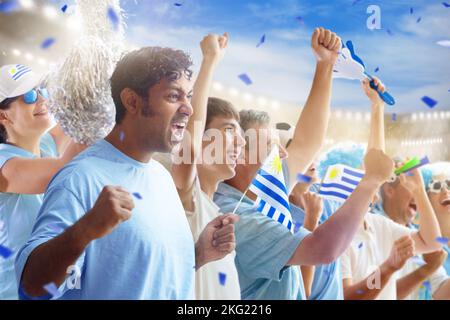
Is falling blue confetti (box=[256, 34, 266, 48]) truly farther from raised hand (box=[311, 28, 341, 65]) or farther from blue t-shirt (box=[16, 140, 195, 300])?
blue t-shirt (box=[16, 140, 195, 300])

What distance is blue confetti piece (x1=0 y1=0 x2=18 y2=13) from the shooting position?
191 centimetres

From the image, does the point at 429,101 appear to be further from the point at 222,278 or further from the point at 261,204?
the point at 222,278

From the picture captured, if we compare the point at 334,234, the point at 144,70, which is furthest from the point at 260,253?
the point at 144,70

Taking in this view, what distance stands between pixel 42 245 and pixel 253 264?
68cm

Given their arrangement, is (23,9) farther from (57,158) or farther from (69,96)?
(57,158)

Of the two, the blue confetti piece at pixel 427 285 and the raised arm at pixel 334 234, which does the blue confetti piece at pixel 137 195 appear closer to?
the raised arm at pixel 334 234

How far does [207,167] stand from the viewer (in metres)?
1.94

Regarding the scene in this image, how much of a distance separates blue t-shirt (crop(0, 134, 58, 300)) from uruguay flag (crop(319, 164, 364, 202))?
35.6 inches

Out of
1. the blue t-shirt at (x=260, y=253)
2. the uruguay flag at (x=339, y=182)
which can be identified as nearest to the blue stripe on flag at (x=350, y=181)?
the uruguay flag at (x=339, y=182)

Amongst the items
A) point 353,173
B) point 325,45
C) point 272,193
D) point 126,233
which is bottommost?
point 126,233

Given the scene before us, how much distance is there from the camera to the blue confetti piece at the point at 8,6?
191cm

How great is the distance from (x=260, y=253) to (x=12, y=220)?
2.10 feet

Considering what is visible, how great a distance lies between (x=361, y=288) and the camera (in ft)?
7.22

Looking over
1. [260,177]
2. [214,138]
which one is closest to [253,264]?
[260,177]
